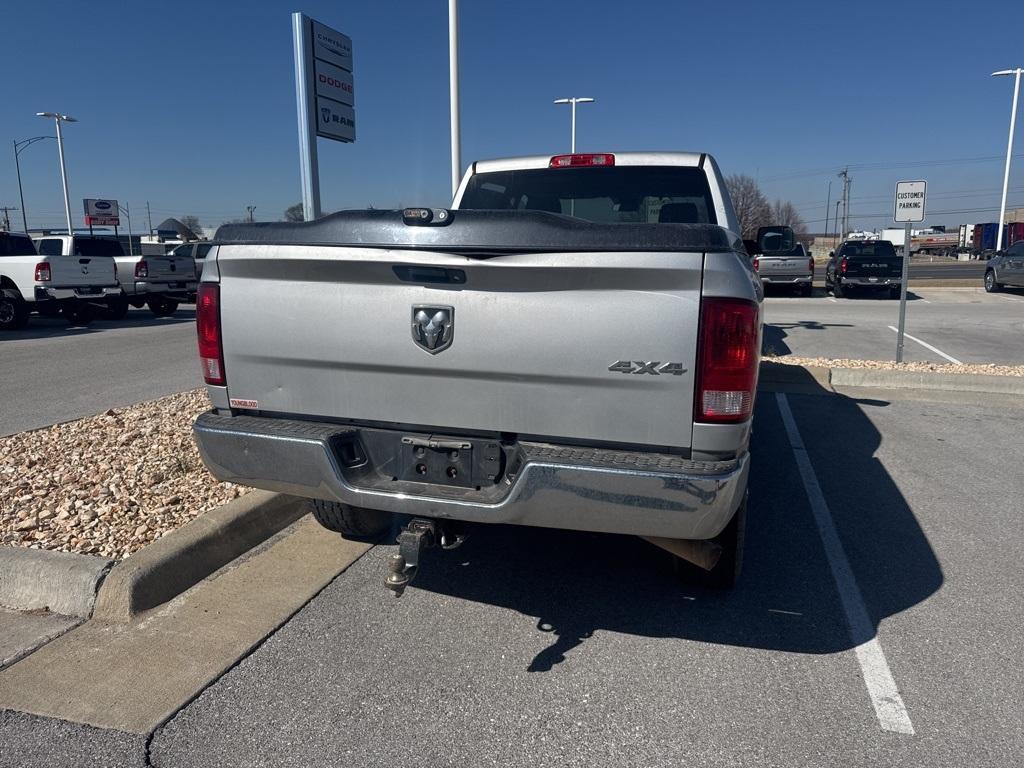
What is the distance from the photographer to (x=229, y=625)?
11.4ft

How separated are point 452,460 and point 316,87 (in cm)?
712

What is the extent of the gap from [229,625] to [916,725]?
2789 millimetres

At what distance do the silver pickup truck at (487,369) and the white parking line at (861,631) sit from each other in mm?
743

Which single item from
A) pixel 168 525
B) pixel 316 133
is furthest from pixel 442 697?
pixel 316 133

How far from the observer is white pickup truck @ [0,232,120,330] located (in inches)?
610

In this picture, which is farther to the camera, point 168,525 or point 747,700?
point 168,525

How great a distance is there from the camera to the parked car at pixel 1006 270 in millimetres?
22938

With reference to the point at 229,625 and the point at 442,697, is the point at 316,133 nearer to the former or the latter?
the point at 229,625

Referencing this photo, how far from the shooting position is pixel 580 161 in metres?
5.07

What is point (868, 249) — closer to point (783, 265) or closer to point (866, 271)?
point (866, 271)

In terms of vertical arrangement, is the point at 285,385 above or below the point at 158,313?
above

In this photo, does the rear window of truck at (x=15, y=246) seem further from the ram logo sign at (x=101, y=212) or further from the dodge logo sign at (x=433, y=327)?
the ram logo sign at (x=101, y=212)

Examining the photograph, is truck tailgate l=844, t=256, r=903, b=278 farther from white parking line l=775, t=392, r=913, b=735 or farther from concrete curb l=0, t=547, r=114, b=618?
concrete curb l=0, t=547, r=114, b=618

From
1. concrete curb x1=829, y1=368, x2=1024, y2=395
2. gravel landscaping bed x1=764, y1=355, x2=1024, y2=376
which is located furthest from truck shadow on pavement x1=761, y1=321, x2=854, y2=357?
concrete curb x1=829, y1=368, x2=1024, y2=395
